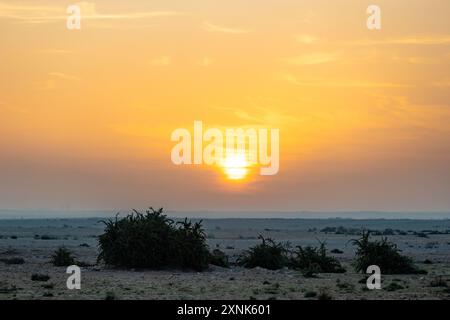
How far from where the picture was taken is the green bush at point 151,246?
3991 cm

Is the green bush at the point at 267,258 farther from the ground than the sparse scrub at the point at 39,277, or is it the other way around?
the green bush at the point at 267,258

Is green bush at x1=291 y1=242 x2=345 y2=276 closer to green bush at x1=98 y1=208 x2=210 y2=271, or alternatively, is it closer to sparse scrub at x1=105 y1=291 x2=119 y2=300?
green bush at x1=98 y1=208 x2=210 y2=271

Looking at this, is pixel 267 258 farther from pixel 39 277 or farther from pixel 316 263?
pixel 39 277

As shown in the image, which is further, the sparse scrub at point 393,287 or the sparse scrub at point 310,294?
the sparse scrub at point 393,287

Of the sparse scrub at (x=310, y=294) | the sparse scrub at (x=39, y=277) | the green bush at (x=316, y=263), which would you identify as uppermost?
the green bush at (x=316, y=263)

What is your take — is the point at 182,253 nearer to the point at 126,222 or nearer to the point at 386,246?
the point at 126,222

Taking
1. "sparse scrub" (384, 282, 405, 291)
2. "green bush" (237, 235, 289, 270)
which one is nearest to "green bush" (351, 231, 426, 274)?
"green bush" (237, 235, 289, 270)

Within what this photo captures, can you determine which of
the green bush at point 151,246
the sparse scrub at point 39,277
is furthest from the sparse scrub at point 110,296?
the green bush at point 151,246

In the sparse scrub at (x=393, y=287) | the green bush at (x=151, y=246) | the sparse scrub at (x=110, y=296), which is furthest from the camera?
the green bush at (x=151, y=246)

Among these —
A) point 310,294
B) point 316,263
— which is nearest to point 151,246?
point 316,263

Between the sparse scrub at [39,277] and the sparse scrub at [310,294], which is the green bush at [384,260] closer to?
the sparse scrub at [310,294]

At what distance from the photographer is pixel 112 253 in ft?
132
